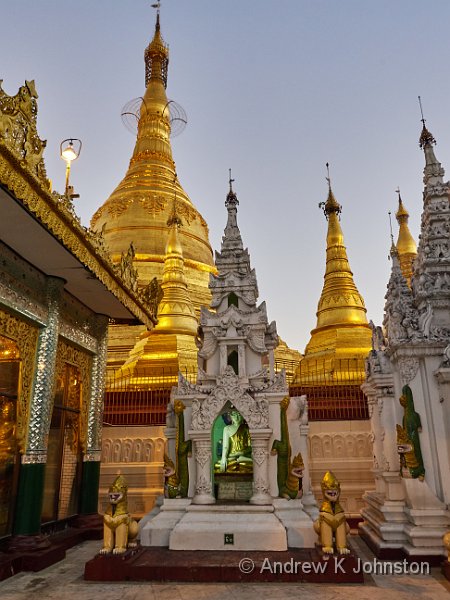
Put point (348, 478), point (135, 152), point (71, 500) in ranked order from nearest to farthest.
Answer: point (71, 500) → point (348, 478) → point (135, 152)

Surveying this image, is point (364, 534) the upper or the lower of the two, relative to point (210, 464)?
lower

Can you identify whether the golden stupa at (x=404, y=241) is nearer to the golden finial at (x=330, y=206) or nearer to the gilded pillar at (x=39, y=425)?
the golden finial at (x=330, y=206)

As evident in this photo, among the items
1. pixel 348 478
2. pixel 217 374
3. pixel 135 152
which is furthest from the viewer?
pixel 135 152

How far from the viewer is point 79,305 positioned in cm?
974

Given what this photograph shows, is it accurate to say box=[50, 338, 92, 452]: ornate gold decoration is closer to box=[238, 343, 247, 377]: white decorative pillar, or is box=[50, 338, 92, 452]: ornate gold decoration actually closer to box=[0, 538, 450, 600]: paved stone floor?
box=[238, 343, 247, 377]: white decorative pillar

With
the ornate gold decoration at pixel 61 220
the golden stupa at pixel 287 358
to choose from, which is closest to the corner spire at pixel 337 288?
the golden stupa at pixel 287 358

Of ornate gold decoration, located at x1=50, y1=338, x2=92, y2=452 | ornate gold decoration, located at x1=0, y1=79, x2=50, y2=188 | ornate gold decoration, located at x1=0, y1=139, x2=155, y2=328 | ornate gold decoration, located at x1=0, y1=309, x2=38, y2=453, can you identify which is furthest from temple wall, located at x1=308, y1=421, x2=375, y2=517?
ornate gold decoration, located at x1=0, y1=79, x2=50, y2=188

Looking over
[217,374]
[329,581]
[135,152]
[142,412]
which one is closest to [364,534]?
[329,581]

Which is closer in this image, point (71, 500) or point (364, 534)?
point (364, 534)

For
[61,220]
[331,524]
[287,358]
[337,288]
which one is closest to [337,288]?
[337,288]

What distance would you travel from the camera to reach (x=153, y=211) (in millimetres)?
24812

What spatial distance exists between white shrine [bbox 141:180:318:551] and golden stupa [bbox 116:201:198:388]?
5.17 m

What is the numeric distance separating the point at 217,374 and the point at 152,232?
55.2ft

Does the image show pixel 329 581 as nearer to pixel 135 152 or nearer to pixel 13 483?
pixel 13 483
